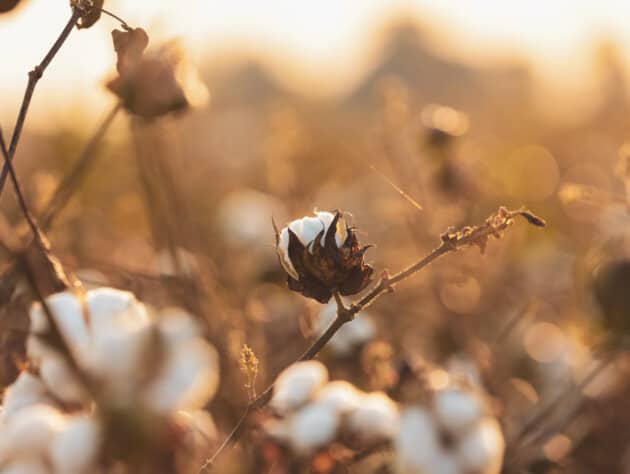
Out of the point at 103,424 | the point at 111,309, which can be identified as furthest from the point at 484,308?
the point at 103,424

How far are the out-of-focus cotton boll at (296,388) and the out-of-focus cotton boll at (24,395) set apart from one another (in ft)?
0.80

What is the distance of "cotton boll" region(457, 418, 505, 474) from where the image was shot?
1.03 metres

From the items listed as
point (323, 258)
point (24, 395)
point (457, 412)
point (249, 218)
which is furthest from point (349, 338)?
point (249, 218)

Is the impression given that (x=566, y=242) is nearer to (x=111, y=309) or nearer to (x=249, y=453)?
(x=249, y=453)

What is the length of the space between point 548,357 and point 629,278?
0.46 meters

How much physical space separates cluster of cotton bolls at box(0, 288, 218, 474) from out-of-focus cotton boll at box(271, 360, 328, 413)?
15 centimetres

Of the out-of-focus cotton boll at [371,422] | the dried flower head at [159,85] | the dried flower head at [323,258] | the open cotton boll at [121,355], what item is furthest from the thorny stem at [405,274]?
the dried flower head at [159,85]

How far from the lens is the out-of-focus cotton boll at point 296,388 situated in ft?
3.41

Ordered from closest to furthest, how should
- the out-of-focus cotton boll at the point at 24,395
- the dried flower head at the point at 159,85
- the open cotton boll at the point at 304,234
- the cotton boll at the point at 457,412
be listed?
the out-of-focus cotton boll at the point at 24,395
the open cotton boll at the point at 304,234
the cotton boll at the point at 457,412
the dried flower head at the point at 159,85

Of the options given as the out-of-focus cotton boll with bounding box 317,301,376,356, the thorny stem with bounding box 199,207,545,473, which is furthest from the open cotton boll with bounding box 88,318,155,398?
the out-of-focus cotton boll with bounding box 317,301,376,356

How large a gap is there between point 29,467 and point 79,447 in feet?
0.30

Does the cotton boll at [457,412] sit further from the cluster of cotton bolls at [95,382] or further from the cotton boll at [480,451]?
the cluster of cotton bolls at [95,382]

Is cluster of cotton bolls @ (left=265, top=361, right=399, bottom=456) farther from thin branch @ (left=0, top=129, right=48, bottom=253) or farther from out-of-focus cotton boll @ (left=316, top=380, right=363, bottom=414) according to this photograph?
thin branch @ (left=0, top=129, right=48, bottom=253)

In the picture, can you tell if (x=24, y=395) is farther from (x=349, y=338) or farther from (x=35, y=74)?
(x=349, y=338)
